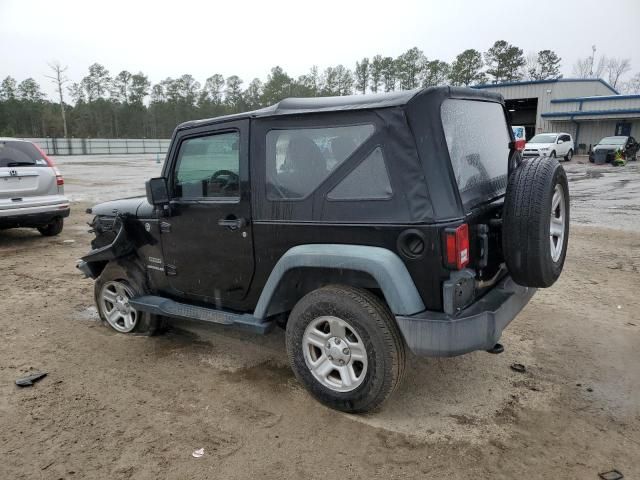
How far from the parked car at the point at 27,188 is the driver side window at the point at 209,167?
5.23 metres

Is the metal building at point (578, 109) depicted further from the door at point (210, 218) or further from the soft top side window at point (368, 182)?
the soft top side window at point (368, 182)

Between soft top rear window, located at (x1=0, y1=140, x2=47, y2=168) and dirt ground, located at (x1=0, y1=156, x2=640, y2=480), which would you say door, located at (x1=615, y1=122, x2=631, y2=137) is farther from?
soft top rear window, located at (x1=0, y1=140, x2=47, y2=168)

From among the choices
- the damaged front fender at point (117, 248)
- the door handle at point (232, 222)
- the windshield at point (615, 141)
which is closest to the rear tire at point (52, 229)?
the damaged front fender at point (117, 248)

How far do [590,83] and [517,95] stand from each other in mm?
6733

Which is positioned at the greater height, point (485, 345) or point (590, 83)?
point (590, 83)

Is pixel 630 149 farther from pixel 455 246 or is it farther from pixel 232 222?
pixel 232 222

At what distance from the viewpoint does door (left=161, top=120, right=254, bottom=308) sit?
3.40 metres

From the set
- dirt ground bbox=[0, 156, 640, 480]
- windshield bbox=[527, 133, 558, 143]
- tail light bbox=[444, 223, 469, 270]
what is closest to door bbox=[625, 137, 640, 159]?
windshield bbox=[527, 133, 558, 143]

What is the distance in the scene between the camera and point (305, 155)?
10.3 feet

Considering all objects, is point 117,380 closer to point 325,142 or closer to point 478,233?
point 325,142

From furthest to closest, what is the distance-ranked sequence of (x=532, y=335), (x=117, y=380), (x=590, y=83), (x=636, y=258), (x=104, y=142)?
(x=104, y=142) < (x=590, y=83) < (x=636, y=258) < (x=532, y=335) < (x=117, y=380)

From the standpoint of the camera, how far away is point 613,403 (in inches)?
125

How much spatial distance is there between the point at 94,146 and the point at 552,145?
46810 mm

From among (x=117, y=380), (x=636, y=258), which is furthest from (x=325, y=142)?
(x=636, y=258)
